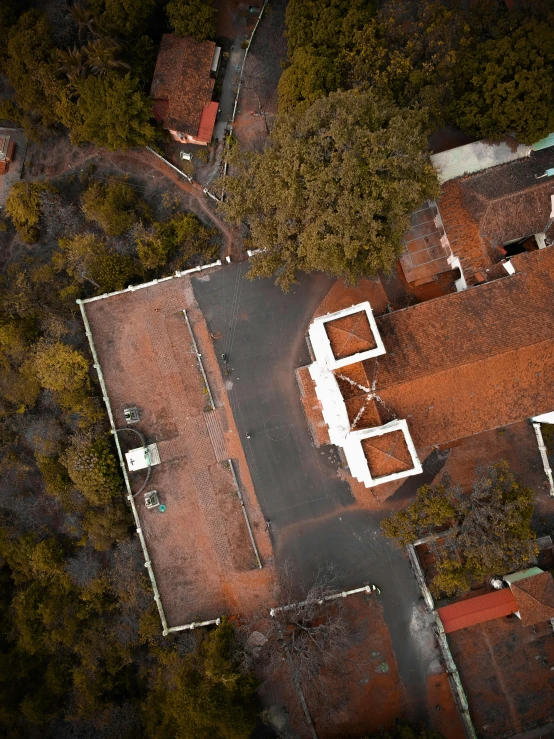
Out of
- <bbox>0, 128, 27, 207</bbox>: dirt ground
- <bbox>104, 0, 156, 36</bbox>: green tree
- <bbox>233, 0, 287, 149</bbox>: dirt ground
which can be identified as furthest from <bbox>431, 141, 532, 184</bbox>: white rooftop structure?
<bbox>0, 128, 27, 207</bbox>: dirt ground

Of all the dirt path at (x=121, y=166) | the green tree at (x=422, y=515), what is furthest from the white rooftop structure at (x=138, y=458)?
the green tree at (x=422, y=515)

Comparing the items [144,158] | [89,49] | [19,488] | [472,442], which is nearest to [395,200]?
[472,442]

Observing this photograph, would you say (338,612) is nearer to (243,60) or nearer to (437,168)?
(437,168)

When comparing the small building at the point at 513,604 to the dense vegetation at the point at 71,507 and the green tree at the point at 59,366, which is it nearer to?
the dense vegetation at the point at 71,507

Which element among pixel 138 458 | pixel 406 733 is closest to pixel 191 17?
pixel 138 458

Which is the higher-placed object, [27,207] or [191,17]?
[191,17]

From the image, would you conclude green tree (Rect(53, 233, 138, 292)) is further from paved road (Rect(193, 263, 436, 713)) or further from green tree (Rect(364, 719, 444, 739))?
green tree (Rect(364, 719, 444, 739))

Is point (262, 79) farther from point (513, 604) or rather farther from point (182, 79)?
point (513, 604)

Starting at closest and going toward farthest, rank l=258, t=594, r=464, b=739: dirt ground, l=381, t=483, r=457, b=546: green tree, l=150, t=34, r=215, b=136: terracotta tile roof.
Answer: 1. l=381, t=483, r=457, b=546: green tree
2. l=258, t=594, r=464, b=739: dirt ground
3. l=150, t=34, r=215, b=136: terracotta tile roof
